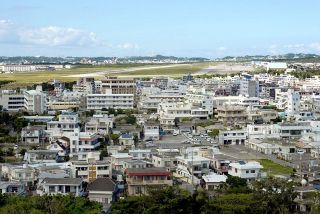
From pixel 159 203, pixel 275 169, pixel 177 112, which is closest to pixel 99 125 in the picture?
pixel 177 112

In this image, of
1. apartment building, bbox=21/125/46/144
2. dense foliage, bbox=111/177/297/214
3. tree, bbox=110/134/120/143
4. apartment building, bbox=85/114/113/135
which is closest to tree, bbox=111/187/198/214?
dense foliage, bbox=111/177/297/214

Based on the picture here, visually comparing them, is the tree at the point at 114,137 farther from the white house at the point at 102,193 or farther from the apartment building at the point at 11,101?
the apartment building at the point at 11,101

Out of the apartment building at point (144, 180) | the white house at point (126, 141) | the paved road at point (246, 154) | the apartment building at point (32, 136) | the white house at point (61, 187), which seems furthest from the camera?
the apartment building at point (32, 136)

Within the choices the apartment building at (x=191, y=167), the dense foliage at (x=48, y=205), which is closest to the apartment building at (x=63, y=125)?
the apartment building at (x=191, y=167)

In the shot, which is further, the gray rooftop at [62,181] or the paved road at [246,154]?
the paved road at [246,154]

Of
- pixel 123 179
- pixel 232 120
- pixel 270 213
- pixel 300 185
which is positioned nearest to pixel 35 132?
pixel 123 179
